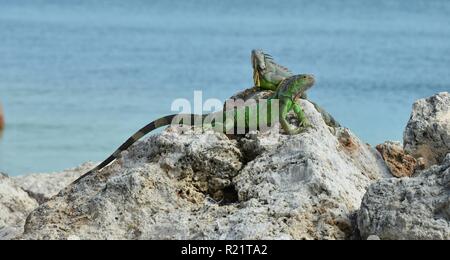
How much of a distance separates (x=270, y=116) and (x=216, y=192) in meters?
0.66

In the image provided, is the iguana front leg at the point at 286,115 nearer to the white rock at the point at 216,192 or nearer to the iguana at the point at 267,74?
the white rock at the point at 216,192

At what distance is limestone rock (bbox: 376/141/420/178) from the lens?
17.1ft

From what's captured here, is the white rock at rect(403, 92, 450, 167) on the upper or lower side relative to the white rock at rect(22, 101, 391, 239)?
upper

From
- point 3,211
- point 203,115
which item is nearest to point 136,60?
point 3,211

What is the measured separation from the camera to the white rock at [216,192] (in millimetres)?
4105

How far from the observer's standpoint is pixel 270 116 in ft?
16.6

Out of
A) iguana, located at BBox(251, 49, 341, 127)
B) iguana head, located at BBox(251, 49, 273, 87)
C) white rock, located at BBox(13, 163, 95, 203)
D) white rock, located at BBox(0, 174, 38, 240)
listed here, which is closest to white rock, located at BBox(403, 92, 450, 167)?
iguana, located at BBox(251, 49, 341, 127)

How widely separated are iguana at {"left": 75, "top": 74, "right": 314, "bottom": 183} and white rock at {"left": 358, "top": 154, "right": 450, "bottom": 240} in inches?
31.4

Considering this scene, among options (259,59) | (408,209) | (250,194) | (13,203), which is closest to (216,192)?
(250,194)

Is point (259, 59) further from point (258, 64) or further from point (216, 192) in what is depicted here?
point (216, 192)

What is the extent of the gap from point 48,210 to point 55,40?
2056cm

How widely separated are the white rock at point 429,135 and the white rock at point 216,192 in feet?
1.53

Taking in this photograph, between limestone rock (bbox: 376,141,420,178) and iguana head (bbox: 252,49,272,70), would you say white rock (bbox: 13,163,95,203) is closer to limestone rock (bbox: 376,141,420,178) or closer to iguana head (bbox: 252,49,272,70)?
iguana head (bbox: 252,49,272,70)
